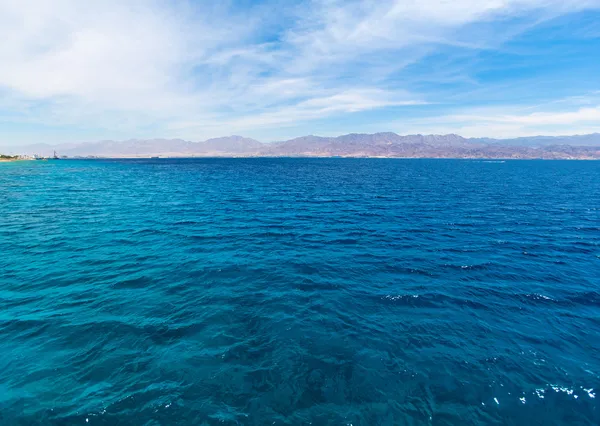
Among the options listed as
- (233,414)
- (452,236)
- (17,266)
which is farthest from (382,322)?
(17,266)

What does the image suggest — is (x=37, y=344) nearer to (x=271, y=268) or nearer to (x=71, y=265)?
(x=71, y=265)

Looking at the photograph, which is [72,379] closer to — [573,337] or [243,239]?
[243,239]

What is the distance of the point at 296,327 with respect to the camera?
14.8 m

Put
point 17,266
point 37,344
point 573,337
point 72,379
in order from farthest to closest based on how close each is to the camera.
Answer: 1. point 17,266
2. point 573,337
3. point 37,344
4. point 72,379

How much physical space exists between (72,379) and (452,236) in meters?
33.3

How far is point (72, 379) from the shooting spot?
1125 centimetres

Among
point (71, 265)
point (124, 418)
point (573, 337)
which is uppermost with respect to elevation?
point (71, 265)

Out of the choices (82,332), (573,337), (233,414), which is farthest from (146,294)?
(573,337)

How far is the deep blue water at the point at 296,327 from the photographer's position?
10.5 metres

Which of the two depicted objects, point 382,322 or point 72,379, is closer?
point 72,379

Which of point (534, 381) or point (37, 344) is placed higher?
point (37, 344)

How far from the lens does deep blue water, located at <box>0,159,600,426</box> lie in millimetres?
10477

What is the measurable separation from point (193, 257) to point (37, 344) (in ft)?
38.0

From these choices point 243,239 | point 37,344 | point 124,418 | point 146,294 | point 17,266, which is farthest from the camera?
point 243,239
